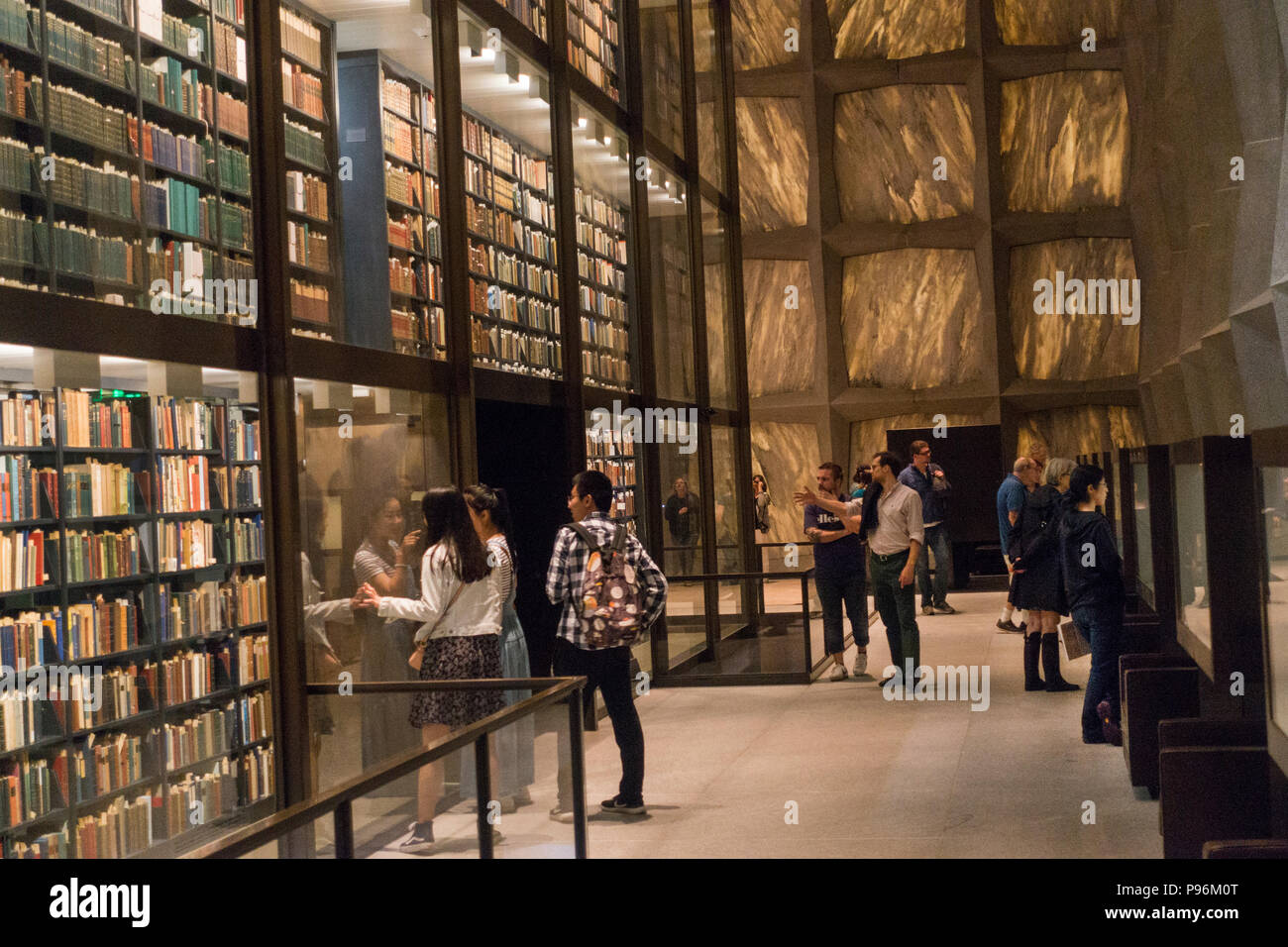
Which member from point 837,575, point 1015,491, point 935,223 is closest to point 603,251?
point 837,575

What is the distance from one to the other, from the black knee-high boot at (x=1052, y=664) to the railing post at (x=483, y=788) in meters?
6.11

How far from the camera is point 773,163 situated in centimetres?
2203

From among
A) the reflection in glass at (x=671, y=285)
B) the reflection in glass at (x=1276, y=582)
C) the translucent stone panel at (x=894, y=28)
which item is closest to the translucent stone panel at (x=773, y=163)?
the translucent stone panel at (x=894, y=28)

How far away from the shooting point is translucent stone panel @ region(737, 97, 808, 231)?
72.2 feet

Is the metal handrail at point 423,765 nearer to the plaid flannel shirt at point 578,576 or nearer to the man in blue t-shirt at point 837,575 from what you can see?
the plaid flannel shirt at point 578,576

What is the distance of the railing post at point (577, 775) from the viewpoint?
4113 millimetres

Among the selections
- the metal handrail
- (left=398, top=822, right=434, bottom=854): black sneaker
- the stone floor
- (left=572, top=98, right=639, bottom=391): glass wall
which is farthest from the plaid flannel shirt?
(left=572, top=98, right=639, bottom=391): glass wall

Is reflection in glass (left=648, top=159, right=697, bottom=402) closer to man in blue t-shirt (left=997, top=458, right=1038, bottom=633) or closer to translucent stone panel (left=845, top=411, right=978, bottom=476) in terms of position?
man in blue t-shirt (left=997, top=458, right=1038, bottom=633)

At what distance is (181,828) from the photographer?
4.86m

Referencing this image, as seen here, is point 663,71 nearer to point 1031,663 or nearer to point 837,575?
point 837,575

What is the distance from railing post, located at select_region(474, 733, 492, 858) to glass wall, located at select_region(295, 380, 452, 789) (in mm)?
1425

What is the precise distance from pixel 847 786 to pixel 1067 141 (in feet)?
56.2

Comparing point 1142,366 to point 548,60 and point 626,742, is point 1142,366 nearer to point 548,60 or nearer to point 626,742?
point 548,60
